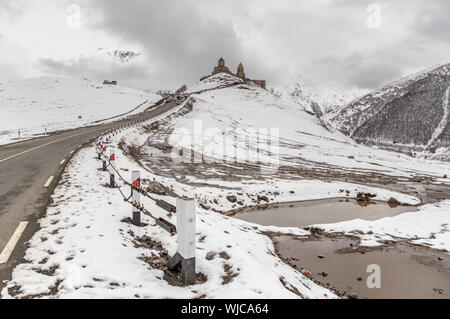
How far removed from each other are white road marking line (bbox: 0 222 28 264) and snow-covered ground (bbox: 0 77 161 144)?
3483 cm

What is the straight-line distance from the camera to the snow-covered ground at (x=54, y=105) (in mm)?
44094

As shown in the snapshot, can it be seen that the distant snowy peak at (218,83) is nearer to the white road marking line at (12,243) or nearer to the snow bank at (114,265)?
the snow bank at (114,265)

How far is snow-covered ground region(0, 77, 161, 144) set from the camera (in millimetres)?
44094

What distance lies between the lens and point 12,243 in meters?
5.72

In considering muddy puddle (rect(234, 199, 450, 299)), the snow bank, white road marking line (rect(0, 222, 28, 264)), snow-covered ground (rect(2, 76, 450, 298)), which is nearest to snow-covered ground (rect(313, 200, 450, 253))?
snow-covered ground (rect(2, 76, 450, 298))

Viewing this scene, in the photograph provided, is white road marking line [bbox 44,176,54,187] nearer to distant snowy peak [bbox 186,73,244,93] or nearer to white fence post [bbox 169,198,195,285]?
white fence post [bbox 169,198,195,285]

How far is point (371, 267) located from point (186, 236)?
24.4ft

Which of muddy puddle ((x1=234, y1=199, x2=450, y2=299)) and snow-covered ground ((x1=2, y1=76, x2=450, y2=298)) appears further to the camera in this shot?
muddy puddle ((x1=234, y1=199, x2=450, y2=299))

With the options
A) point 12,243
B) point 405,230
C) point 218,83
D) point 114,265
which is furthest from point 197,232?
point 218,83

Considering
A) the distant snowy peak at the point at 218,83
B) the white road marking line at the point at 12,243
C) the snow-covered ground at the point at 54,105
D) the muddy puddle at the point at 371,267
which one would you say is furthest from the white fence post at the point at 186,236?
the distant snowy peak at the point at 218,83

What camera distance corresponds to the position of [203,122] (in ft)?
171

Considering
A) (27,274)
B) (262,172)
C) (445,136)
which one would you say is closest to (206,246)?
(27,274)

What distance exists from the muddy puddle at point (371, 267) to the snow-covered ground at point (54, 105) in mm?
37629
